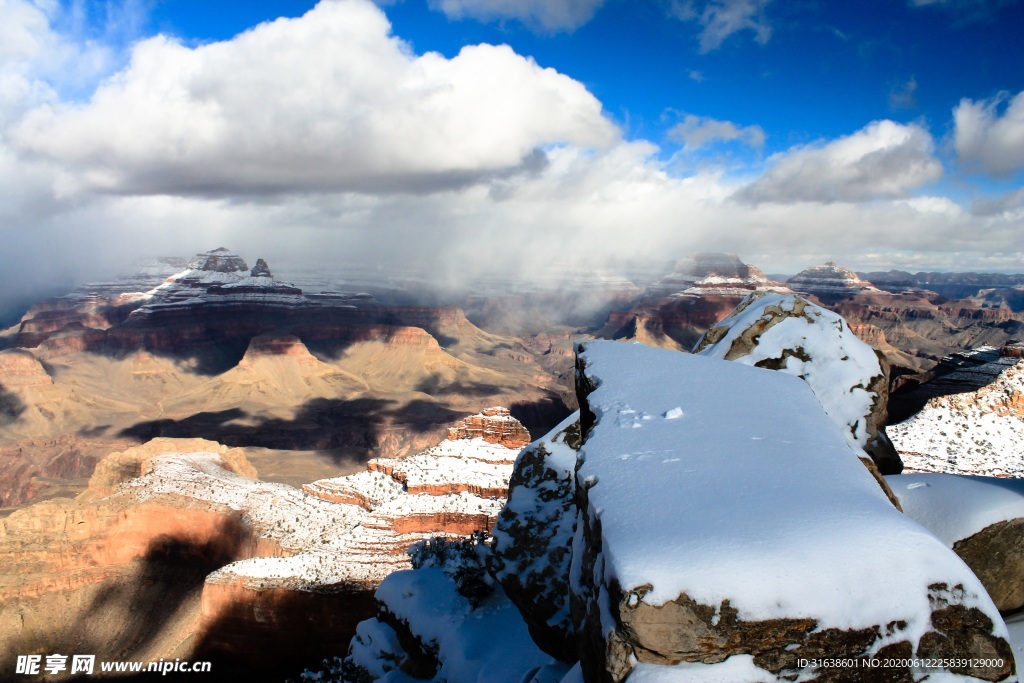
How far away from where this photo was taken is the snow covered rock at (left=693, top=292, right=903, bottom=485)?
12.0 m

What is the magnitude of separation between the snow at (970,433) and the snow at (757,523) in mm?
29341

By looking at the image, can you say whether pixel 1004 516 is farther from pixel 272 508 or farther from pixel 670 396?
pixel 272 508

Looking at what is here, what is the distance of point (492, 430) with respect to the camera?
4391cm

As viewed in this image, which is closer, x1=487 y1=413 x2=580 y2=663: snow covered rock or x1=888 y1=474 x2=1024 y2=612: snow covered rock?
x1=888 y1=474 x2=1024 y2=612: snow covered rock

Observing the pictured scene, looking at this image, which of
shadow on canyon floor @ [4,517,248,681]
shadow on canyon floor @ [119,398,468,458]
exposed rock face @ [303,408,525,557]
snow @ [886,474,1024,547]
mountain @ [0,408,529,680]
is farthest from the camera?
shadow on canyon floor @ [119,398,468,458]

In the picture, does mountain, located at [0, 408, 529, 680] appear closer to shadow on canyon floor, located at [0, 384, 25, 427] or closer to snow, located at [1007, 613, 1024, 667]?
snow, located at [1007, 613, 1024, 667]

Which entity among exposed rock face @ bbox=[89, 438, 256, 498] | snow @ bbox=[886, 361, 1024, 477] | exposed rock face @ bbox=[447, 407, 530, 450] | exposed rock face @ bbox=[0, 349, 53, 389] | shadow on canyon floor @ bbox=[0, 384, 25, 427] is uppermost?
snow @ bbox=[886, 361, 1024, 477]

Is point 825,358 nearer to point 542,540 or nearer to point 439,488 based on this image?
point 542,540

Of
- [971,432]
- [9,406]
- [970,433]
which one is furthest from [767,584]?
[9,406]

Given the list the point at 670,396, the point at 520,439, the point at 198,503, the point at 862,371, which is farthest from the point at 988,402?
the point at 198,503

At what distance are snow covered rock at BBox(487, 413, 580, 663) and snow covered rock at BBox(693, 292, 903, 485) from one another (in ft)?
15.5

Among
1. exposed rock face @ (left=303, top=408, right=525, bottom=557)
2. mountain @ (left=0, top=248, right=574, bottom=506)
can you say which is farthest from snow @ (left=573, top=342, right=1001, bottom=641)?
mountain @ (left=0, top=248, right=574, bottom=506)

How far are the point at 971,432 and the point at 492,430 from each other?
1284 inches

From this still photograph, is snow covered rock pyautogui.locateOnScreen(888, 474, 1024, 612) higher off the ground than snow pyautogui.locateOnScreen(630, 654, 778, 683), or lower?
lower
